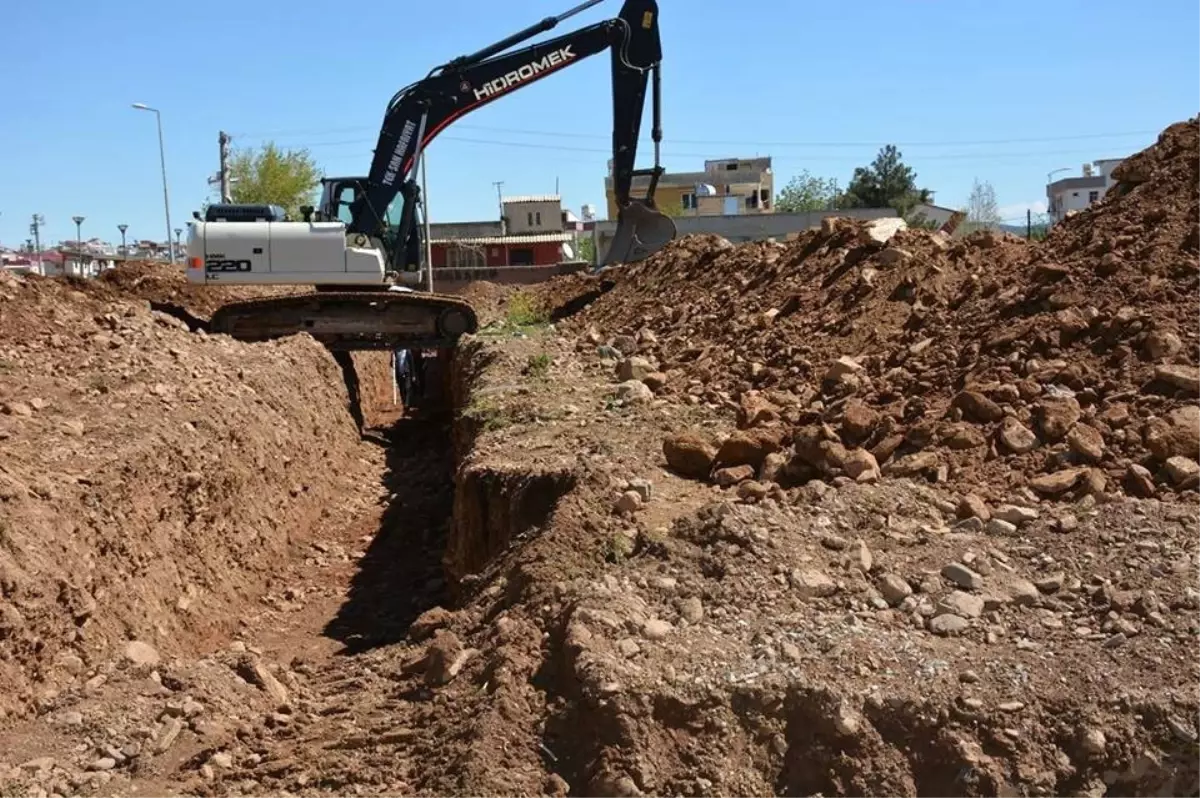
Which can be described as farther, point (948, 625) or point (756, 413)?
point (756, 413)

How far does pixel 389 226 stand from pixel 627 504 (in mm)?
11024

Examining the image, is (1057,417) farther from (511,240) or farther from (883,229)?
(511,240)

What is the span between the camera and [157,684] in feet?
19.0

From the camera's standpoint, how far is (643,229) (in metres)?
17.5

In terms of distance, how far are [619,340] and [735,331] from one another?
1.82 meters

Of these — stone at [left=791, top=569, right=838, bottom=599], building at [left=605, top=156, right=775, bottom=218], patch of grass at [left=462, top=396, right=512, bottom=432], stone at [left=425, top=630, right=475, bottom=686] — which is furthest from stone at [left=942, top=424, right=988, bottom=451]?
building at [left=605, top=156, right=775, bottom=218]

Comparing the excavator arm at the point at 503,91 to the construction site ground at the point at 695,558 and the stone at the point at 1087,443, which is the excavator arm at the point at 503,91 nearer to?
the construction site ground at the point at 695,558

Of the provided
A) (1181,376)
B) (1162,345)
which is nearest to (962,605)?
(1181,376)

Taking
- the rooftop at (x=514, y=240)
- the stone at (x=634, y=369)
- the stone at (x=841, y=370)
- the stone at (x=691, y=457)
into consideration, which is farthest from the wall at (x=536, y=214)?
the stone at (x=691, y=457)

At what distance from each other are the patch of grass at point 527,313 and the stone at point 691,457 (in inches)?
329

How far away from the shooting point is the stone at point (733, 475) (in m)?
7.27

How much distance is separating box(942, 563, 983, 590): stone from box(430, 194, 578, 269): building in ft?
132

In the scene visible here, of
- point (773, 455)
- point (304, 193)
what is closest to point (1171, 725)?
point (773, 455)

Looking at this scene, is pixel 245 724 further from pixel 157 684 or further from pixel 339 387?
pixel 339 387
